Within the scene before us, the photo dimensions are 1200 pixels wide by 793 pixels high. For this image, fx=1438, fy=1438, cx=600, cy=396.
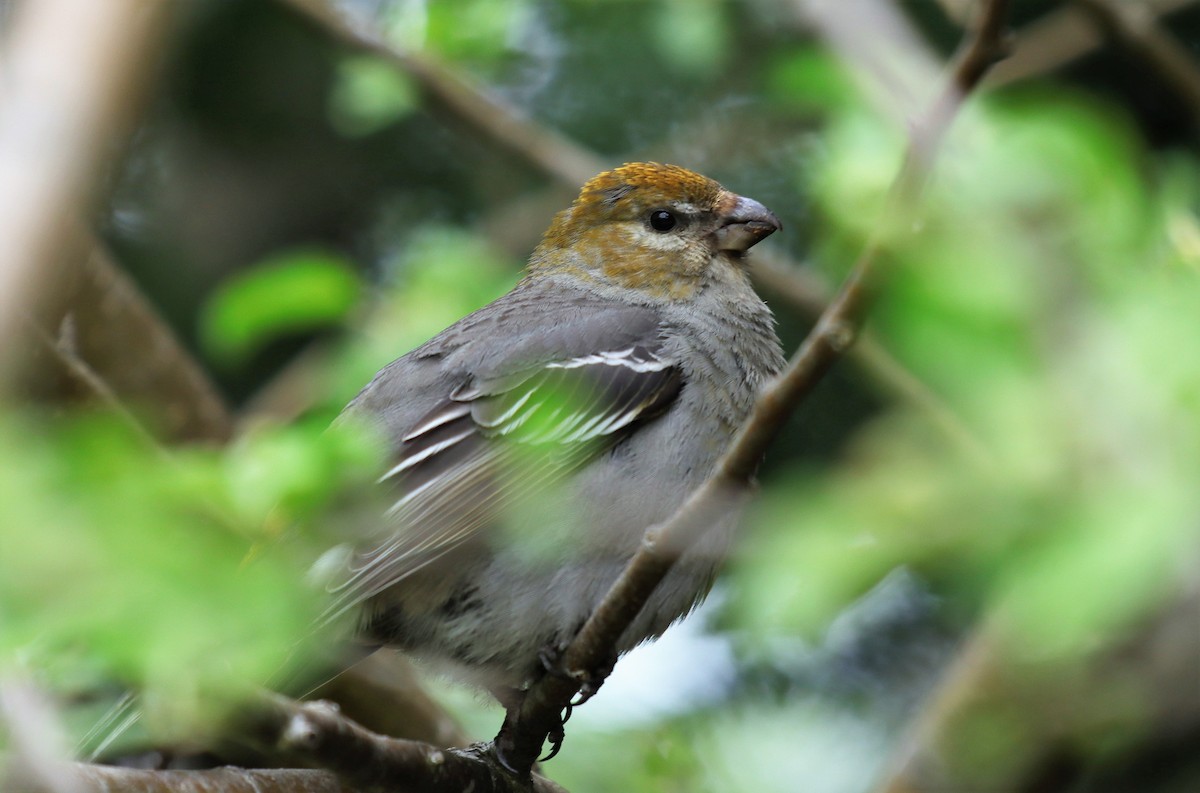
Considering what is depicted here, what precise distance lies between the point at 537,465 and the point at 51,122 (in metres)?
2.56

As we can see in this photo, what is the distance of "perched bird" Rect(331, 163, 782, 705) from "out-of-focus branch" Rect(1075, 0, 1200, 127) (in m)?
1.63

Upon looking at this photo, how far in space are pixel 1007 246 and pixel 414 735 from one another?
3031 millimetres

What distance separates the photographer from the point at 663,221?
5496mm

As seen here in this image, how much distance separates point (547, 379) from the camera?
15.1 feet

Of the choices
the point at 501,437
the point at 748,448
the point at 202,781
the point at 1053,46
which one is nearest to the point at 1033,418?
the point at 748,448

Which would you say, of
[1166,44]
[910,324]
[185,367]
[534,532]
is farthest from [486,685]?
[1166,44]

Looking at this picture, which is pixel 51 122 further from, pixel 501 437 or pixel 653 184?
pixel 653 184

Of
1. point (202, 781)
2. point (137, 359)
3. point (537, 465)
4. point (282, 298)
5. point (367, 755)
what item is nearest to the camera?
point (367, 755)

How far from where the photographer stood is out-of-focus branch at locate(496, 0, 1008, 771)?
7.30 ft

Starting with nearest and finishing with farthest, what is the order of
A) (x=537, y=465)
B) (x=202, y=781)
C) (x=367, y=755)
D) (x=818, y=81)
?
(x=367, y=755) < (x=202, y=781) < (x=537, y=465) < (x=818, y=81)

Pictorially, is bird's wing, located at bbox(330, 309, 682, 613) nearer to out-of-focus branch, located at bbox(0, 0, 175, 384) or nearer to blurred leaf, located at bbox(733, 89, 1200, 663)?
blurred leaf, located at bbox(733, 89, 1200, 663)

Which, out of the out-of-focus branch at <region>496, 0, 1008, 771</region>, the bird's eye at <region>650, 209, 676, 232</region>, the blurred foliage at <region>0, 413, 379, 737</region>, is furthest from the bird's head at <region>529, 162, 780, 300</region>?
the blurred foliage at <region>0, 413, 379, 737</region>

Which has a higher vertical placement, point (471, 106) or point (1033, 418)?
point (471, 106)

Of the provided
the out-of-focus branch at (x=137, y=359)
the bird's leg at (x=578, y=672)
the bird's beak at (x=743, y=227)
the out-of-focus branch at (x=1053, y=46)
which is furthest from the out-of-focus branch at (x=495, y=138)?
the bird's leg at (x=578, y=672)
